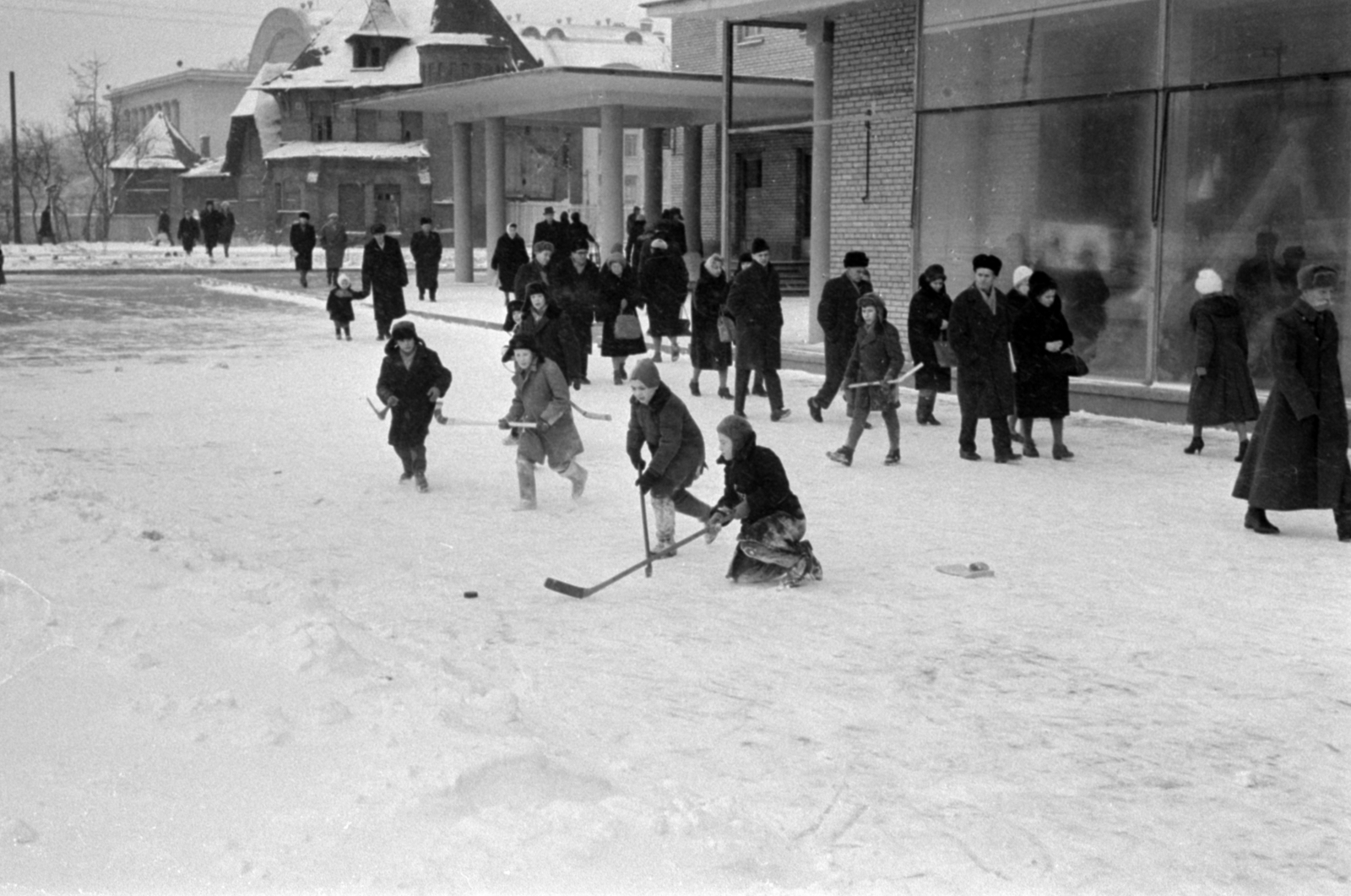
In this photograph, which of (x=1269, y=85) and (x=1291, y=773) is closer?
(x=1291, y=773)

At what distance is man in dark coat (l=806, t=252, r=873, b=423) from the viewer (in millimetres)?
13844

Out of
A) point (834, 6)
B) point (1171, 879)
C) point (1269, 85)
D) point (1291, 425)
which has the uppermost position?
point (834, 6)

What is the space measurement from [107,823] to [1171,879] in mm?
2952

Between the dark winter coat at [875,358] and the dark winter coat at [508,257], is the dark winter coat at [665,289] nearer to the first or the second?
the dark winter coat at [875,358]

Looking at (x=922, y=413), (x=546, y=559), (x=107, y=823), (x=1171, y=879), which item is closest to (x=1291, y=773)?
(x=1171, y=879)

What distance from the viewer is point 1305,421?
29.8 feet

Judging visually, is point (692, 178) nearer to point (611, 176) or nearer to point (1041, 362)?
point (611, 176)

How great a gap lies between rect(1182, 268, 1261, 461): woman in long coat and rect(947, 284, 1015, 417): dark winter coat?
1.44 meters

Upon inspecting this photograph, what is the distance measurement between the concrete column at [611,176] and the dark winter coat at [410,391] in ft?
63.7

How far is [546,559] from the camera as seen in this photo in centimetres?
862

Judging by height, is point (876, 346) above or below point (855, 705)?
above

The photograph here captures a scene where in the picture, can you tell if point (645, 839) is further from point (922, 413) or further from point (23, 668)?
point (922, 413)

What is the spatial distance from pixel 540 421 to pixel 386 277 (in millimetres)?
11807

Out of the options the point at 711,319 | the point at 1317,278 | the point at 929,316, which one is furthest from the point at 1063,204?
the point at 1317,278
